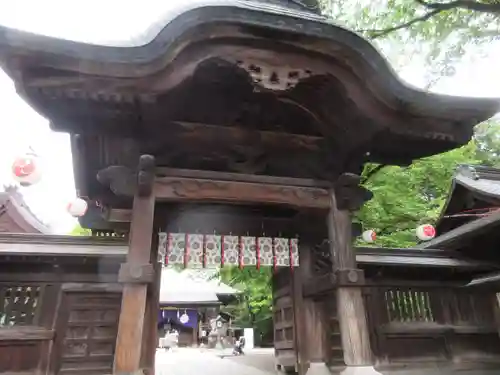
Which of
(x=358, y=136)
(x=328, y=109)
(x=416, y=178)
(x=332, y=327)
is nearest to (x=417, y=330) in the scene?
(x=332, y=327)

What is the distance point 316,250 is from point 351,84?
323 centimetres

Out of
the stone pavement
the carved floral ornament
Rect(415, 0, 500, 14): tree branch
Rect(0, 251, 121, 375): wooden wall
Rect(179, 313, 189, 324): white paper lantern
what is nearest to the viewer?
Rect(0, 251, 121, 375): wooden wall

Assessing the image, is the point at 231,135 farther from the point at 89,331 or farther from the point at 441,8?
the point at 441,8

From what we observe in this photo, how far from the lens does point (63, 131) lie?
4.50 m

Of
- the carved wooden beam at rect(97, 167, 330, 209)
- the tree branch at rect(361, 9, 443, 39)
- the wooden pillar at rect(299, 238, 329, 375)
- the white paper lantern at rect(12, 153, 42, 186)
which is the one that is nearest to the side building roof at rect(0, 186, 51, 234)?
the white paper lantern at rect(12, 153, 42, 186)

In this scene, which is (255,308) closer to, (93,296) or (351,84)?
(93,296)

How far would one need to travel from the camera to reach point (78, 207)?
7.84 m

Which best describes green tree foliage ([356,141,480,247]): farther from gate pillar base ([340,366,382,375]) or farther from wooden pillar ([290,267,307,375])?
gate pillar base ([340,366,382,375])

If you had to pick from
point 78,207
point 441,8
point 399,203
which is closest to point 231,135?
point 78,207

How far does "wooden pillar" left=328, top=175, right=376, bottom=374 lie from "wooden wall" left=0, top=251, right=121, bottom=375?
353cm

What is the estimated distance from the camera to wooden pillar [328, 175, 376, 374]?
15.2ft

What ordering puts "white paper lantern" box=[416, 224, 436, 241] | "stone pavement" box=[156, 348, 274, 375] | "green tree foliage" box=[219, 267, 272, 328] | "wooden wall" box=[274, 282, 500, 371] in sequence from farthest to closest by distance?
"green tree foliage" box=[219, 267, 272, 328], "stone pavement" box=[156, 348, 274, 375], "white paper lantern" box=[416, 224, 436, 241], "wooden wall" box=[274, 282, 500, 371]

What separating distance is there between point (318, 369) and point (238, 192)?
336 centimetres

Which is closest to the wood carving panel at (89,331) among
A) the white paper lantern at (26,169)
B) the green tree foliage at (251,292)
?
the white paper lantern at (26,169)
